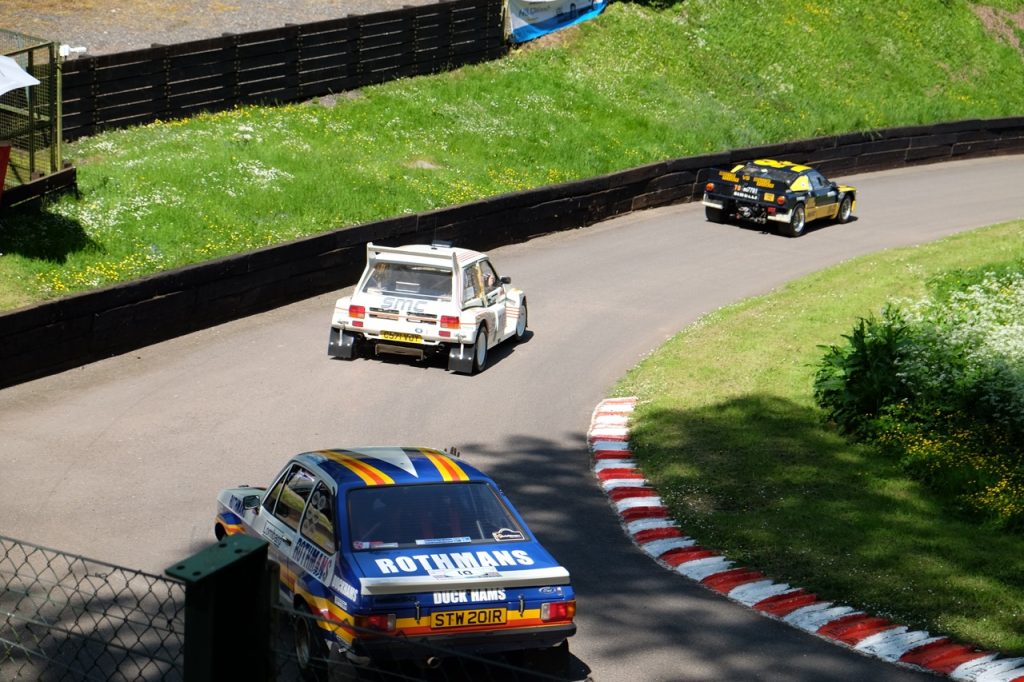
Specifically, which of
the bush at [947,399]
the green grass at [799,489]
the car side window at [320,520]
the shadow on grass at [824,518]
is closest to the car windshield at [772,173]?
the green grass at [799,489]

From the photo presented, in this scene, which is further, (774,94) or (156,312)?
(774,94)

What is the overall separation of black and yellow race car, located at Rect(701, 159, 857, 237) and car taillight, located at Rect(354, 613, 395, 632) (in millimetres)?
20872

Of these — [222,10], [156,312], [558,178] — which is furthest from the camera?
[222,10]

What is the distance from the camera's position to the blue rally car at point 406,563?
7.88 meters

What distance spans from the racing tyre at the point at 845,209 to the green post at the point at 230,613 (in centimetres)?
2654

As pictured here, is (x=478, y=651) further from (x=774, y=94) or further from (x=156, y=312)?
(x=774, y=94)

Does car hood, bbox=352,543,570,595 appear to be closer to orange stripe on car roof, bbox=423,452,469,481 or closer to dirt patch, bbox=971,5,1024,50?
orange stripe on car roof, bbox=423,452,469,481

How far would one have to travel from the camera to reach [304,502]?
934cm

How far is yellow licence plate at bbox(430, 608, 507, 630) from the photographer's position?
7.89m

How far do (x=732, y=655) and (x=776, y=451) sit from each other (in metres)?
5.18

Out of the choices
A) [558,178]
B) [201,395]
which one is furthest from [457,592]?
[558,178]

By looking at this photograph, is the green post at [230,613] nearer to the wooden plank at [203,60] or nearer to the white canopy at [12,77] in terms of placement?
the white canopy at [12,77]

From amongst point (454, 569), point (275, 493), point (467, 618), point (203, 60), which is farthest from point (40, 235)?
point (467, 618)

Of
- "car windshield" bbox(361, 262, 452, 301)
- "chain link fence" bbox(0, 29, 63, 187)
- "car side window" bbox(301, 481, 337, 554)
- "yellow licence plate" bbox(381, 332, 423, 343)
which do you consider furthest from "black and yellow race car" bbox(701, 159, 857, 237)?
"car side window" bbox(301, 481, 337, 554)
